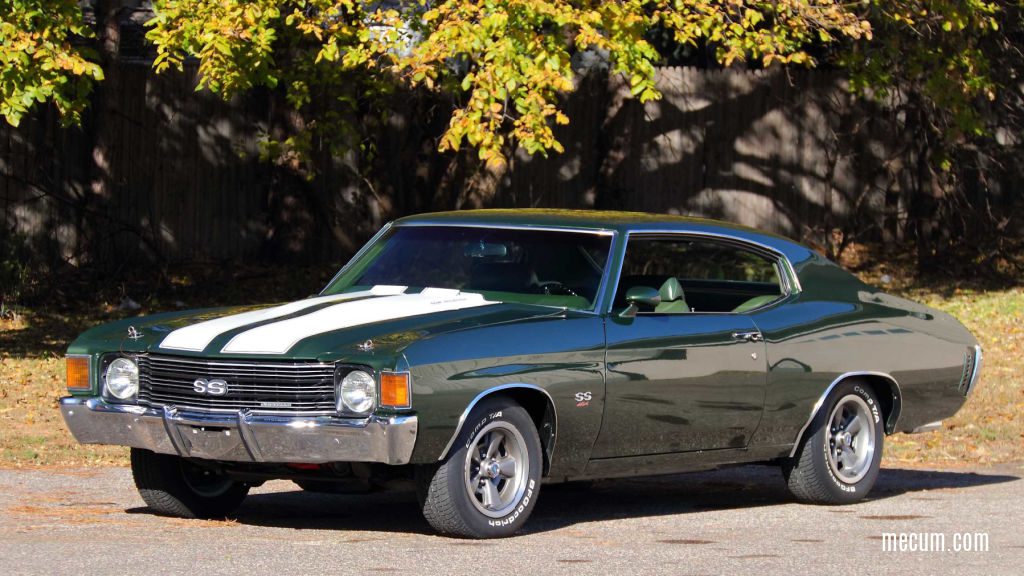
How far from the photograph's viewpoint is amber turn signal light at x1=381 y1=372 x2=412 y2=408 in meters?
7.30

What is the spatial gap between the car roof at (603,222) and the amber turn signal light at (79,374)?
2.00m

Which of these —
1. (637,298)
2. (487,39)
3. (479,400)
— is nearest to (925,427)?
(637,298)

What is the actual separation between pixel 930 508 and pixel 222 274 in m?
12.3

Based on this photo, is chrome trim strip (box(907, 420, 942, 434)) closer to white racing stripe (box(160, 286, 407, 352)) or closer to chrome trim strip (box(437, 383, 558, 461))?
chrome trim strip (box(437, 383, 558, 461))

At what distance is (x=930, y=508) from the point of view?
930 centimetres

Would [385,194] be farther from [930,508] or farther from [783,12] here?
[930,508]

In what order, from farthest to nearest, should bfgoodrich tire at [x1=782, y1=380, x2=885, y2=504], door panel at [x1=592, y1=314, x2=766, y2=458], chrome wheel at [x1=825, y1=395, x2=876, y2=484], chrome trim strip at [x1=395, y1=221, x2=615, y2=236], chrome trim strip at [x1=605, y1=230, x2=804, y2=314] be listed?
chrome wheel at [x1=825, y1=395, x2=876, y2=484]
bfgoodrich tire at [x1=782, y1=380, x2=885, y2=504]
chrome trim strip at [x1=605, y1=230, x2=804, y2=314]
chrome trim strip at [x1=395, y1=221, x2=615, y2=236]
door panel at [x1=592, y1=314, x2=766, y2=458]

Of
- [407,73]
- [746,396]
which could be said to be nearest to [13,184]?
[407,73]

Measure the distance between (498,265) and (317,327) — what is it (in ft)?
4.41

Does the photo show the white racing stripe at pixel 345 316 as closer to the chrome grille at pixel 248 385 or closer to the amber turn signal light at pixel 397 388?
the chrome grille at pixel 248 385

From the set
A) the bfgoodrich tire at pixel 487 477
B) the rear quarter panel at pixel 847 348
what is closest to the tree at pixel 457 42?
the rear quarter panel at pixel 847 348

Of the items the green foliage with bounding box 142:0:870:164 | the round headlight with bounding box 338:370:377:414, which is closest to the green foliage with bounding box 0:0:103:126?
the green foliage with bounding box 142:0:870:164

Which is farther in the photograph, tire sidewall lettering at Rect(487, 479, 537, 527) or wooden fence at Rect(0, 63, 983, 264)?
wooden fence at Rect(0, 63, 983, 264)

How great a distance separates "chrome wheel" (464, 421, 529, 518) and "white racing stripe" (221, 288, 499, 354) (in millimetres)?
702
